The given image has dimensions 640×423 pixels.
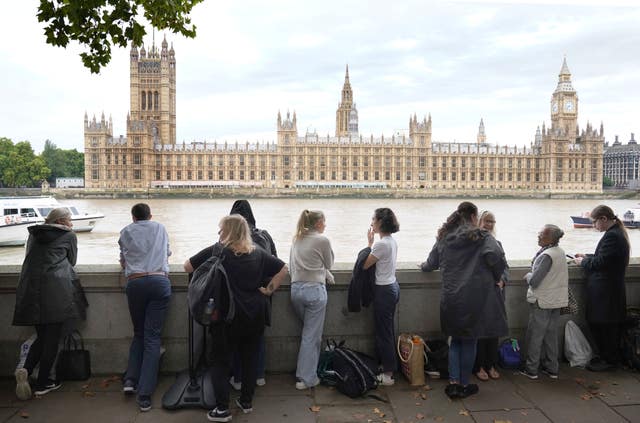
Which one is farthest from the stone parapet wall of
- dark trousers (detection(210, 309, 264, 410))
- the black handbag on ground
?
dark trousers (detection(210, 309, 264, 410))

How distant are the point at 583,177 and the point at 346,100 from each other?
3448cm

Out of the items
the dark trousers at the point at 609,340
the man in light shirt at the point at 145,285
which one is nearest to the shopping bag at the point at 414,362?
the dark trousers at the point at 609,340

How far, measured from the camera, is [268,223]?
26250 millimetres

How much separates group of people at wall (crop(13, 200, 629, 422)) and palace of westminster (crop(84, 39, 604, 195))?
62380 millimetres

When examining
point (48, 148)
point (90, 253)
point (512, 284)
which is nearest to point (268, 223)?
point (90, 253)

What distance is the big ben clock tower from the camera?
73625 mm

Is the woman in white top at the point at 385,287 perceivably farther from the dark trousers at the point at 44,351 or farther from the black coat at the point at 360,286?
the dark trousers at the point at 44,351

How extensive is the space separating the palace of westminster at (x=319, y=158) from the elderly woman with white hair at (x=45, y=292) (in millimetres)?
62992

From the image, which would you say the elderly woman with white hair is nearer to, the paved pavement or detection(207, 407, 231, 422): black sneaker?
the paved pavement

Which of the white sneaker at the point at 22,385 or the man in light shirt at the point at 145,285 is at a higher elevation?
the man in light shirt at the point at 145,285

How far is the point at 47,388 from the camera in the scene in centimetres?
335

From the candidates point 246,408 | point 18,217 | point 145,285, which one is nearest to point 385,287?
point 246,408

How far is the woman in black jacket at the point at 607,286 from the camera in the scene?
365 centimetres

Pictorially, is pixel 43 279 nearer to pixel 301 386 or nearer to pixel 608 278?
pixel 301 386
